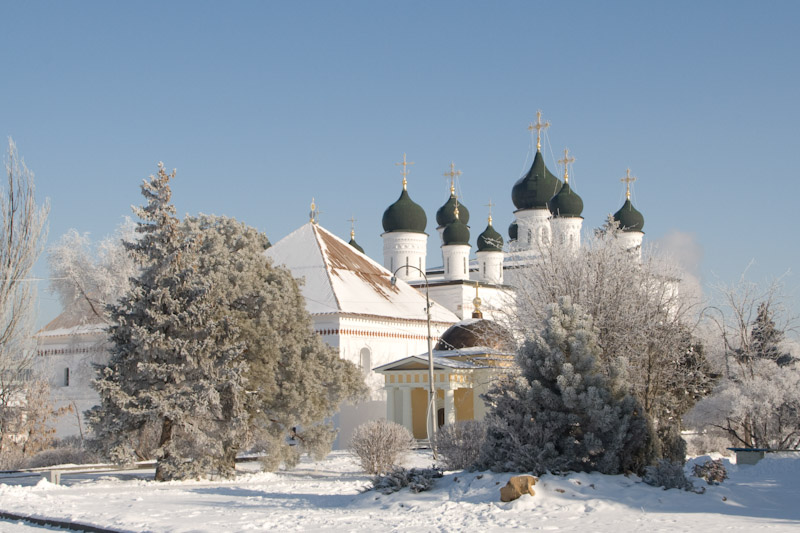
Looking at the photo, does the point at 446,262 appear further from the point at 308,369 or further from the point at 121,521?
the point at 121,521

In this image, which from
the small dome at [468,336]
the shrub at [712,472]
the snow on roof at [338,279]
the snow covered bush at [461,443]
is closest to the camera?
the shrub at [712,472]

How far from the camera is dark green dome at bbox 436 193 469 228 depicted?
64.2m

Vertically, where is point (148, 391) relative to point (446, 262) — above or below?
below

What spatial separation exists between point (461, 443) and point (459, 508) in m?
5.39

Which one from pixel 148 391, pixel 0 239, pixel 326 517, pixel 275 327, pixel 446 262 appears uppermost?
pixel 446 262

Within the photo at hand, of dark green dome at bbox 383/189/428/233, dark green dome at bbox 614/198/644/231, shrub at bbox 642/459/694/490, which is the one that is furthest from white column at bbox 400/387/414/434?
dark green dome at bbox 614/198/644/231

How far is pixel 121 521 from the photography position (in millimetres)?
13195

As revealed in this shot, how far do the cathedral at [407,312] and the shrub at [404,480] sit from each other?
29.6 feet

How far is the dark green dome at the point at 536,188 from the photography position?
56.8 m

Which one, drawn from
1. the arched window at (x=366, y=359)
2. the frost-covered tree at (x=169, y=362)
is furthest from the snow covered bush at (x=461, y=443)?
the arched window at (x=366, y=359)

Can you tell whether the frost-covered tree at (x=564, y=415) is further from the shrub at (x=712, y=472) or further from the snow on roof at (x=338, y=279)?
the snow on roof at (x=338, y=279)

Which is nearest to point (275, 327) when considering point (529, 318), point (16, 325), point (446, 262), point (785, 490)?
point (529, 318)

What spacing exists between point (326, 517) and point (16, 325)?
667 inches

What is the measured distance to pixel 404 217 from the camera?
5738 cm
